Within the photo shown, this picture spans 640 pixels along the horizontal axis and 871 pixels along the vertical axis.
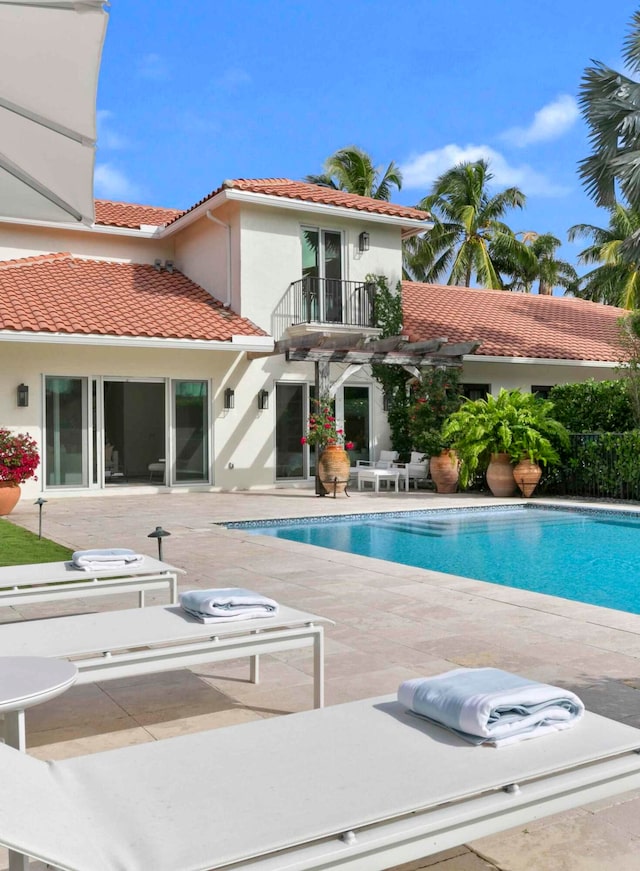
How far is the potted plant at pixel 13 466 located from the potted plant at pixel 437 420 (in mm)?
7878

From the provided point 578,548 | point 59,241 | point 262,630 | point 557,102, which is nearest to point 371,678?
point 262,630

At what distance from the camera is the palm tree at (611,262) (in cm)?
3306

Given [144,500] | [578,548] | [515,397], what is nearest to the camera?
[578,548]

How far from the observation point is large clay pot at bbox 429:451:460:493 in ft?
56.1

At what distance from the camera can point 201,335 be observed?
55.2 feet

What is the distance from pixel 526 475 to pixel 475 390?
5.87 meters

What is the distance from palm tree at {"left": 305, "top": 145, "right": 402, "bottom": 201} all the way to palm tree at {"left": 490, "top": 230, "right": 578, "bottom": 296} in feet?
17.8

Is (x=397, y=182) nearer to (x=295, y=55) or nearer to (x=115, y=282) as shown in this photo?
(x=295, y=55)

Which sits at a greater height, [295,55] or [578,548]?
[295,55]

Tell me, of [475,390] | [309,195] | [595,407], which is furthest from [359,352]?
[475,390]

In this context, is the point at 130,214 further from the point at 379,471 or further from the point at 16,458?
the point at 16,458

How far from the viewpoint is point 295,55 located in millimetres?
25047

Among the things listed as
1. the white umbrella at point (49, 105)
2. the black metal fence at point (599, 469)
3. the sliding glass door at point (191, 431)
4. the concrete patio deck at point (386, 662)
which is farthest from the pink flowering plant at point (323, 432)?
the white umbrella at point (49, 105)

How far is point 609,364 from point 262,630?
1966cm
